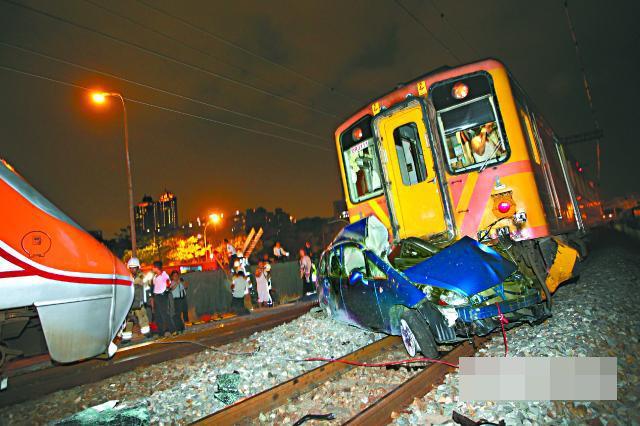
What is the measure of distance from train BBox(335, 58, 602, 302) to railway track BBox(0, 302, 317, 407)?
4.28 meters

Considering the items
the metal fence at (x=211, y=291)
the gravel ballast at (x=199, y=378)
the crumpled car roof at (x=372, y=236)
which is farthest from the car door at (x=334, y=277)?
the metal fence at (x=211, y=291)

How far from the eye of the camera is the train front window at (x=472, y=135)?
611 cm

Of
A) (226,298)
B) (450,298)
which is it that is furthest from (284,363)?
(226,298)

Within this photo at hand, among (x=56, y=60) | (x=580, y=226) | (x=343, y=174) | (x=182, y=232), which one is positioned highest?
(x=182, y=232)

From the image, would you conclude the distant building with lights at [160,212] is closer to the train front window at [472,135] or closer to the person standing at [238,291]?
the person standing at [238,291]

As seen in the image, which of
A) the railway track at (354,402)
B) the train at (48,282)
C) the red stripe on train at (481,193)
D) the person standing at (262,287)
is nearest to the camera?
the railway track at (354,402)

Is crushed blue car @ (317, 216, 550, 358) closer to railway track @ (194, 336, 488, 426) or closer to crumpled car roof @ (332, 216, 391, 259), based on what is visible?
crumpled car roof @ (332, 216, 391, 259)

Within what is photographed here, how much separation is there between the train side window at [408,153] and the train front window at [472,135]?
67cm

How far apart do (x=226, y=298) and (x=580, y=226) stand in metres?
11.1

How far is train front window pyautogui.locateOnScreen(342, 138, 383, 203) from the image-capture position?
7.54 metres

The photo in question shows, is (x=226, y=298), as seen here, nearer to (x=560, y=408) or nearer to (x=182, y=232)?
(x=560, y=408)

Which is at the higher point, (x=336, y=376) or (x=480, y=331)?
(x=480, y=331)

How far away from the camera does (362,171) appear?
795 centimetres

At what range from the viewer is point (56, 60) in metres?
8.23
